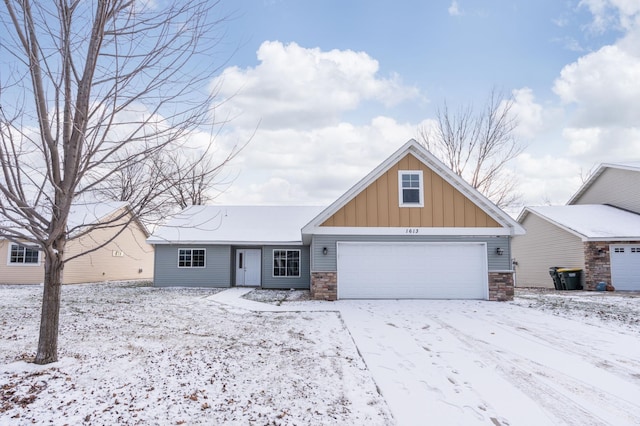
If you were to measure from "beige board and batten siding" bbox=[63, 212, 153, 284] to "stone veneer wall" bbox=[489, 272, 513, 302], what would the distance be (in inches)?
601

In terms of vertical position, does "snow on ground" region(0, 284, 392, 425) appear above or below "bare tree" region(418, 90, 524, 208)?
below

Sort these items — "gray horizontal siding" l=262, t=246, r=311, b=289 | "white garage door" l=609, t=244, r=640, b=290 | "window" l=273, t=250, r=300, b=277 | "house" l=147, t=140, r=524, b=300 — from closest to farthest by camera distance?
1. "house" l=147, t=140, r=524, b=300
2. "white garage door" l=609, t=244, r=640, b=290
3. "gray horizontal siding" l=262, t=246, r=311, b=289
4. "window" l=273, t=250, r=300, b=277

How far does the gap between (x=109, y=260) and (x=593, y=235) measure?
25.5m

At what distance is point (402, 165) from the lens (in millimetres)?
13523

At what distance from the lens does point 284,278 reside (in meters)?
18.3

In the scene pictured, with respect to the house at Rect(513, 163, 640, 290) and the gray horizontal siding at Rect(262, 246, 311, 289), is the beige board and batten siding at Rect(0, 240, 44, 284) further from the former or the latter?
the house at Rect(513, 163, 640, 290)

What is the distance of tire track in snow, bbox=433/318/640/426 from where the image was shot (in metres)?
4.12

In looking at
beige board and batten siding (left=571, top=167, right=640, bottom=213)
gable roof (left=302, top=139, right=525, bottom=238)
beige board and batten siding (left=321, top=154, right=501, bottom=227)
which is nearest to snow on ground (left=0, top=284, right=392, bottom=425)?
gable roof (left=302, top=139, right=525, bottom=238)

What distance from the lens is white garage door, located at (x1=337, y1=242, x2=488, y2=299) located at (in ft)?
43.9

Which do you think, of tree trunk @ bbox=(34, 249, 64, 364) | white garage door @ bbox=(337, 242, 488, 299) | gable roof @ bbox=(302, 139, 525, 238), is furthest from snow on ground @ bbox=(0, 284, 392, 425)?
gable roof @ bbox=(302, 139, 525, 238)

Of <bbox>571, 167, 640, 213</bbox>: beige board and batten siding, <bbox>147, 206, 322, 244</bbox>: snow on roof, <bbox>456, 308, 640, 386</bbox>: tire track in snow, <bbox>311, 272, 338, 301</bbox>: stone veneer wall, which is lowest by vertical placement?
<bbox>456, 308, 640, 386</bbox>: tire track in snow

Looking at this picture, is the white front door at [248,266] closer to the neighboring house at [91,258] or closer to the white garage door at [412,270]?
the neighboring house at [91,258]

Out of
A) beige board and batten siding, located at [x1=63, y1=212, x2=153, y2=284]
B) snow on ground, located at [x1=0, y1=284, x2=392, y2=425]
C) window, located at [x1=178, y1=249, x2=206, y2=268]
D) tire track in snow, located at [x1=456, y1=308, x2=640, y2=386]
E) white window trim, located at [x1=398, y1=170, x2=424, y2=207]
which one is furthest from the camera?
beige board and batten siding, located at [x1=63, y1=212, x2=153, y2=284]

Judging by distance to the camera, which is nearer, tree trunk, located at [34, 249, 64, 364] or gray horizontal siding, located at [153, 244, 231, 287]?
tree trunk, located at [34, 249, 64, 364]
